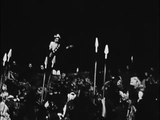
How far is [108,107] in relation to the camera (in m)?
4.64

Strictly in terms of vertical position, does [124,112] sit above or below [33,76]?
below

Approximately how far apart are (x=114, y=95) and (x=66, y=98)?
36.1 inches

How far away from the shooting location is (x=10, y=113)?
5.20 meters

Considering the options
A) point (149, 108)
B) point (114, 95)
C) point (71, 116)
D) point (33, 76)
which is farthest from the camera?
point (33, 76)

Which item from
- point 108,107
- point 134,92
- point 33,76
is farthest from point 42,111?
point 33,76

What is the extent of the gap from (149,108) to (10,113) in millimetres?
2259

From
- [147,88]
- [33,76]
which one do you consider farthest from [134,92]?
[33,76]

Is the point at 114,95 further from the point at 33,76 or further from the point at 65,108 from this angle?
the point at 33,76

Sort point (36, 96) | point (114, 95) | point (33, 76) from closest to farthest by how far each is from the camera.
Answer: point (114, 95) < point (36, 96) < point (33, 76)

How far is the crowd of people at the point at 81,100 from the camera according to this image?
4.49 m

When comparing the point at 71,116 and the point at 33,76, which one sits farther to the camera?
the point at 33,76

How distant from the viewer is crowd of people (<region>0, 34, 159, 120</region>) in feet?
14.7

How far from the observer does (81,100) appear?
468 cm

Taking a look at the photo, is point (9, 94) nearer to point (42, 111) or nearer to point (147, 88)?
point (42, 111)
